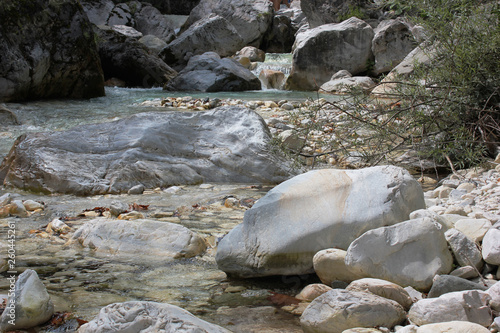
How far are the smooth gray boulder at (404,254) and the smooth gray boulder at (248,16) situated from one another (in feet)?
66.2

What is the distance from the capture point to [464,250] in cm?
245

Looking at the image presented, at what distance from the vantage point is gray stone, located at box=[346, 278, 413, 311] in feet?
7.27

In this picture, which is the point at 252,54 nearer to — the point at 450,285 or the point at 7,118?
the point at 7,118

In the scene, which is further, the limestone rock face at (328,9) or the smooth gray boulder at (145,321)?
the limestone rock face at (328,9)

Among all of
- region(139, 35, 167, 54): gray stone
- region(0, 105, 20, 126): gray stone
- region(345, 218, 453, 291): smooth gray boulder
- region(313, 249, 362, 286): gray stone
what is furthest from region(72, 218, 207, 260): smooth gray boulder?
region(139, 35, 167, 54): gray stone

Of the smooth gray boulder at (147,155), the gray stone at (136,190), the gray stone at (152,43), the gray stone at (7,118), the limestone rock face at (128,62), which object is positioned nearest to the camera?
the gray stone at (136,190)

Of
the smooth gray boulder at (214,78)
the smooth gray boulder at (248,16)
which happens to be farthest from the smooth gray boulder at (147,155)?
the smooth gray boulder at (248,16)

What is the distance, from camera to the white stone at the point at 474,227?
2570 millimetres

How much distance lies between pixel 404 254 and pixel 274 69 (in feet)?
52.0

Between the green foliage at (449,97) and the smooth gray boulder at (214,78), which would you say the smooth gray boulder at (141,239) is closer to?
the green foliage at (449,97)

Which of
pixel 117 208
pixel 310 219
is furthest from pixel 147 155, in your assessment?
pixel 310 219

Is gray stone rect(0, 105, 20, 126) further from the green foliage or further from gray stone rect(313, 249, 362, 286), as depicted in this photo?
gray stone rect(313, 249, 362, 286)

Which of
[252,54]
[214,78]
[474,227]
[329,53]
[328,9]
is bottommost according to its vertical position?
[214,78]

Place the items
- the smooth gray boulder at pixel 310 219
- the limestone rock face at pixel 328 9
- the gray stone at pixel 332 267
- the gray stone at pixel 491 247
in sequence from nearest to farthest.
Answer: the gray stone at pixel 491 247 < the gray stone at pixel 332 267 < the smooth gray boulder at pixel 310 219 < the limestone rock face at pixel 328 9
